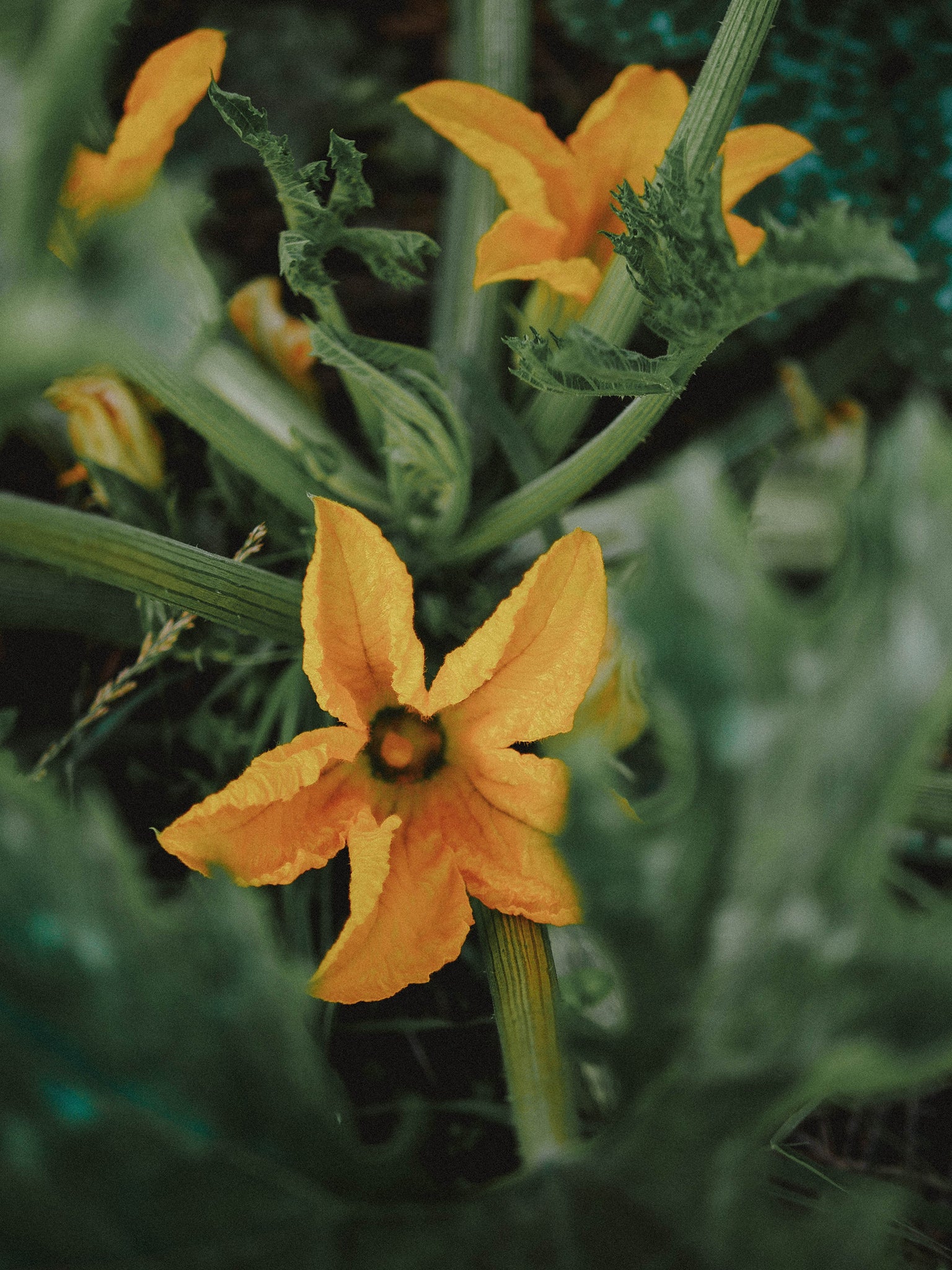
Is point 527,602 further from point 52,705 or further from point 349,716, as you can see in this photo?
point 52,705

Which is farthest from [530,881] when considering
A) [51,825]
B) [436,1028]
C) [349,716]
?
[436,1028]

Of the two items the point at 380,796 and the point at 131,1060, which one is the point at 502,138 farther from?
the point at 131,1060

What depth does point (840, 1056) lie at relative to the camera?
0.47m

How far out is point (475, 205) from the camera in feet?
4.32

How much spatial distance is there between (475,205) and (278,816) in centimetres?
94

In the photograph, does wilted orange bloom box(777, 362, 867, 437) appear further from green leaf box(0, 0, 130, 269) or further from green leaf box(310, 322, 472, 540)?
green leaf box(0, 0, 130, 269)

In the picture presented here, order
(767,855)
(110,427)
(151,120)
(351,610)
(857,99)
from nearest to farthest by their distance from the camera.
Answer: (767,855) < (351,610) < (151,120) < (110,427) < (857,99)

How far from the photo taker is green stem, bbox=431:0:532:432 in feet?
4.05

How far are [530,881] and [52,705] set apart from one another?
0.85 m

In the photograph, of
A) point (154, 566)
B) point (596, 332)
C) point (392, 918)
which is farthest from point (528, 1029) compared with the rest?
point (596, 332)

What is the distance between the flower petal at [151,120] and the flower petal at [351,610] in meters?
0.42

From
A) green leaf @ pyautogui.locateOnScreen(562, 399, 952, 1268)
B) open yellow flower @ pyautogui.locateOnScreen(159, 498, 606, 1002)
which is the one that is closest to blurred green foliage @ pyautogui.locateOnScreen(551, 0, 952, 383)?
open yellow flower @ pyautogui.locateOnScreen(159, 498, 606, 1002)

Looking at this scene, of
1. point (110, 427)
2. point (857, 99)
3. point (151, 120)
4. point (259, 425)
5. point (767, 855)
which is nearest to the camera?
point (767, 855)

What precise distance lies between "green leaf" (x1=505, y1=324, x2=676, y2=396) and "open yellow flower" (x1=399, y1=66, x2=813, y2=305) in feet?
0.54
